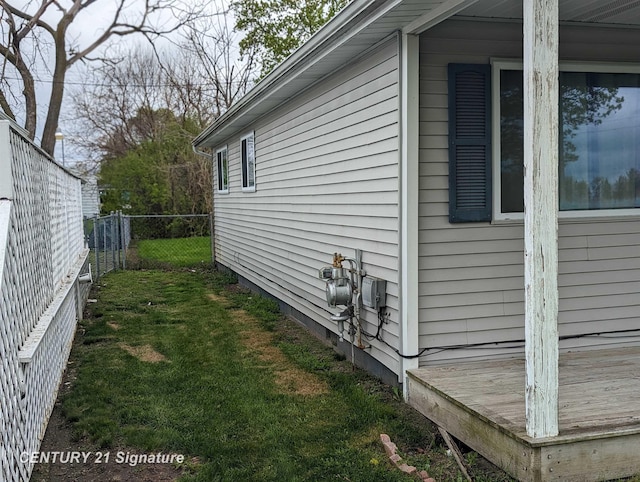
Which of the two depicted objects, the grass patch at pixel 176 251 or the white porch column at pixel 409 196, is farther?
the grass patch at pixel 176 251

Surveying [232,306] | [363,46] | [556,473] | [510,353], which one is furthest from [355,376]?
[232,306]

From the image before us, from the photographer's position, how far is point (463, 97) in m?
4.12

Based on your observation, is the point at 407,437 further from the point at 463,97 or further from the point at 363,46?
the point at 363,46

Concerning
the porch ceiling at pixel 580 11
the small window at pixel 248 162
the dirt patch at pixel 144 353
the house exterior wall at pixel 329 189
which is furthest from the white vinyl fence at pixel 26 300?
the small window at pixel 248 162

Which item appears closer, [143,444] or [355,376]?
[143,444]

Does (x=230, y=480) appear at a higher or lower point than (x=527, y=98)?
lower

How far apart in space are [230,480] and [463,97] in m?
2.78

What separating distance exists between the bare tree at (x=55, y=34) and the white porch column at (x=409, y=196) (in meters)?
15.7

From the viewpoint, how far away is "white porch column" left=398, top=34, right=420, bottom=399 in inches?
158

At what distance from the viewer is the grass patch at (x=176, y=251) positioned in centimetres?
1426

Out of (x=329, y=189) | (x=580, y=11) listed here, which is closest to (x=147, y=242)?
(x=329, y=189)

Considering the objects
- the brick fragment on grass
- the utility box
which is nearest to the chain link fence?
the utility box

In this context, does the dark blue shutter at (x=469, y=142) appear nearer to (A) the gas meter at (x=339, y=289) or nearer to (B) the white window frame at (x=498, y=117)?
(B) the white window frame at (x=498, y=117)

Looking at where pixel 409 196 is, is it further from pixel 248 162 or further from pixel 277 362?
pixel 248 162
